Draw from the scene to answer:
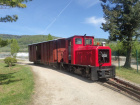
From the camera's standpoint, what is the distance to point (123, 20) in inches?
609

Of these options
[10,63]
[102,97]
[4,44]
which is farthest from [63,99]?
[10,63]

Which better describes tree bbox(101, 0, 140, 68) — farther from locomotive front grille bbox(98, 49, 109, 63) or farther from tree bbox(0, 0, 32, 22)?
tree bbox(0, 0, 32, 22)

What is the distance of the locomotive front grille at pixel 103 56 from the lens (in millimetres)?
9778

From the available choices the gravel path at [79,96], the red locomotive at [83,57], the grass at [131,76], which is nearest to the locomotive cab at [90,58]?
the red locomotive at [83,57]

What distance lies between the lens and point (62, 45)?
15.2 meters

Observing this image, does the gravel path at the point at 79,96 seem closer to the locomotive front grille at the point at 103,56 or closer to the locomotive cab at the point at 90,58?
the locomotive cab at the point at 90,58

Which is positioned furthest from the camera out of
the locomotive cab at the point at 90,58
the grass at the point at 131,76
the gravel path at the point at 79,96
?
the grass at the point at 131,76

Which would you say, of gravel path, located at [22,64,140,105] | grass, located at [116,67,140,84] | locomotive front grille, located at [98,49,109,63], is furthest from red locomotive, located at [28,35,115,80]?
grass, located at [116,67,140,84]

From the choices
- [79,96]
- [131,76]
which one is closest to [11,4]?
[79,96]

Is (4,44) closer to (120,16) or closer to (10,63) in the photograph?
(120,16)

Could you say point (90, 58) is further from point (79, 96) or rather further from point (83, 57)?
point (79, 96)

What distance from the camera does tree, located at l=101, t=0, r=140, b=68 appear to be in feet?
48.1

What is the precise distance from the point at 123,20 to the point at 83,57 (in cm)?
756

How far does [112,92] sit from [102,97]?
97cm
